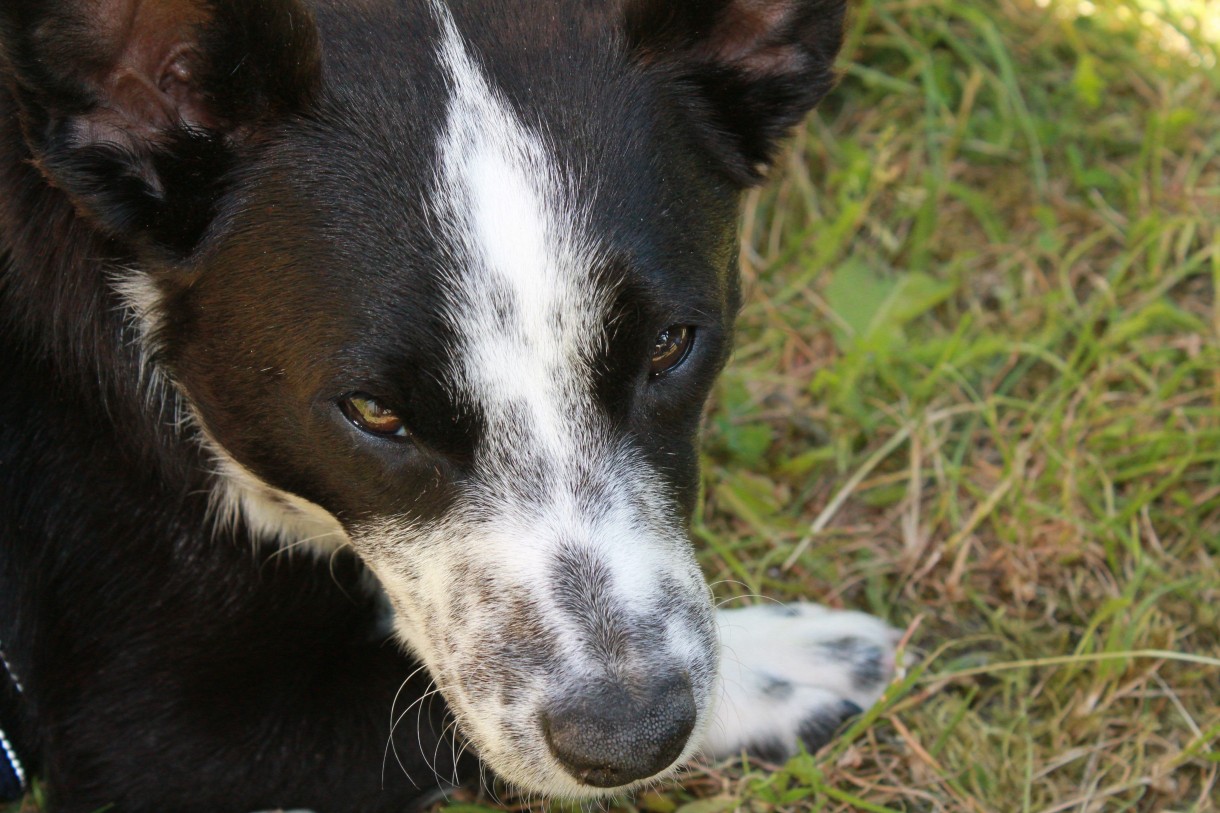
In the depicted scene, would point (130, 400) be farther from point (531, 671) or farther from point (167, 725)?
point (531, 671)

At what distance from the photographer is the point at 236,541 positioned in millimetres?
2752

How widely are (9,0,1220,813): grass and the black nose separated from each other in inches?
26.7

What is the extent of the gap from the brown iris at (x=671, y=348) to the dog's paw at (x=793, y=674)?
2.61ft

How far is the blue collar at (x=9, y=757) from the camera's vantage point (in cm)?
288

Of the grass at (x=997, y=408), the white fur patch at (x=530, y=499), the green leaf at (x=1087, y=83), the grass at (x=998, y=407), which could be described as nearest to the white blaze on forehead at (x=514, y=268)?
the white fur patch at (x=530, y=499)

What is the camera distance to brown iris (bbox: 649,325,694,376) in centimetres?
244

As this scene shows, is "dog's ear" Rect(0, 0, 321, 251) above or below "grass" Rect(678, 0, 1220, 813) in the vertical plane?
above

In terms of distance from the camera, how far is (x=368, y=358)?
2250mm

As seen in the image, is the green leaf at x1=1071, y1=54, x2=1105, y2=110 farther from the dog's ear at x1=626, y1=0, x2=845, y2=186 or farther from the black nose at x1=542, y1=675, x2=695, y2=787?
the black nose at x1=542, y1=675, x2=695, y2=787

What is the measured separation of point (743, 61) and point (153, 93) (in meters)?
1.12

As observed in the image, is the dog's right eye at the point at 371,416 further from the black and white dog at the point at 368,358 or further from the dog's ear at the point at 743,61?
the dog's ear at the point at 743,61

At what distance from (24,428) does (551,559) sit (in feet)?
3.72

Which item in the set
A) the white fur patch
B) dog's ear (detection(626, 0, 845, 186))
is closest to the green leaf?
dog's ear (detection(626, 0, 845, 186))

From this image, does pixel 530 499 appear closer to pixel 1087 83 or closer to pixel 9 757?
pixel 9 757
